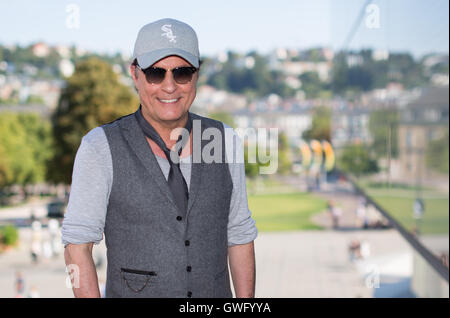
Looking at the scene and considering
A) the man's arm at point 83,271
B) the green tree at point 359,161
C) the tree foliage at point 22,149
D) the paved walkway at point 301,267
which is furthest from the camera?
the tree foliage at point 22,149

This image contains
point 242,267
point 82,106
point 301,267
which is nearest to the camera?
point 242,267

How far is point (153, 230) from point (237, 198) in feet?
1.10

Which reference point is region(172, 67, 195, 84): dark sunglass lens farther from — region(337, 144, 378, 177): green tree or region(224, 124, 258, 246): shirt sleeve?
→ region(337, 144, 378, 177): green tree

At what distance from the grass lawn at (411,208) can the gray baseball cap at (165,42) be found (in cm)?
482

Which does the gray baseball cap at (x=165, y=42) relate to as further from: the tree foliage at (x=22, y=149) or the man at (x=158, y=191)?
the tree foliage at (x=22, y=149)

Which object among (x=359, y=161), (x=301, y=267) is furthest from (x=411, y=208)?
(x=301, y=267)

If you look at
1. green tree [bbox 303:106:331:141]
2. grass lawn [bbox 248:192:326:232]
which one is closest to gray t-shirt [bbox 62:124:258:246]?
grass lawn [bbox 248:192:326:232]

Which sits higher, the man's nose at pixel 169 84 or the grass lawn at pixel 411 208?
the man's nose at pixel 169 84

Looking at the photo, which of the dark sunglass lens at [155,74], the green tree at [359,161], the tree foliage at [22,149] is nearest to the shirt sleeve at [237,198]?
the dark sunglass lens at [155,74]

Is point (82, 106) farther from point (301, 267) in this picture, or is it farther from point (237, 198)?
point (237, 198)

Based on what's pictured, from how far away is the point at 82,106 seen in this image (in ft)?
123

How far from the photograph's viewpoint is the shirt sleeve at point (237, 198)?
2.44 m

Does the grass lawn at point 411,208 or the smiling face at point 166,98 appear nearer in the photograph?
the smiling face at point 166,98
